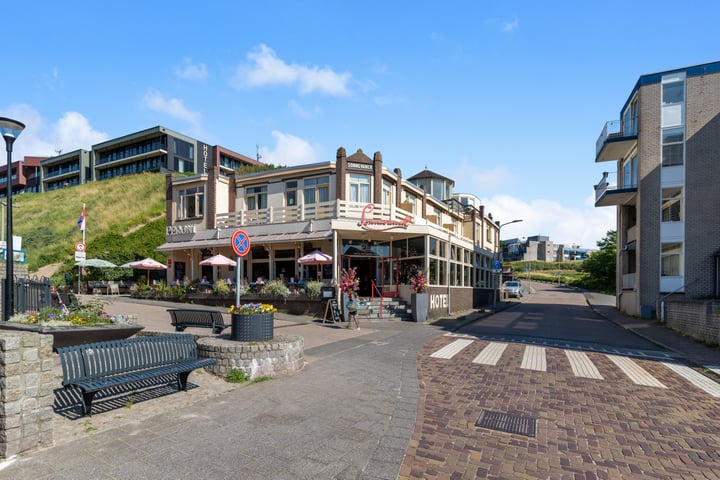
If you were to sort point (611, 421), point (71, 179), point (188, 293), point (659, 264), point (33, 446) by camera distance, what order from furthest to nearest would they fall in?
point (71, 179), point (188, 293), point (659, 264), point (611, 421), point (33, 446)

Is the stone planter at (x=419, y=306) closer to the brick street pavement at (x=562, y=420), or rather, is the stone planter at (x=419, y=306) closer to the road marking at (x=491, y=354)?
the road marking at (x=491, y=354)

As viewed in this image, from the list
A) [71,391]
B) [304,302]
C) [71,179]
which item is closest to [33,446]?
[71,391]

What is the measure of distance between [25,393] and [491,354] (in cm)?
895

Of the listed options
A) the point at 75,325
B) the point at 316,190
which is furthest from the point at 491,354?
the point at 316,190

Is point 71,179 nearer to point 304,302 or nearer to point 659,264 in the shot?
point 304,302

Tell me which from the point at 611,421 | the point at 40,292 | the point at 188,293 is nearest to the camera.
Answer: the point at 611,421

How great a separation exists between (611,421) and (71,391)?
756 centimetres

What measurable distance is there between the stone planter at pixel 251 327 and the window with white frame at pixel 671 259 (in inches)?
825

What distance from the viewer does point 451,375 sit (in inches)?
304

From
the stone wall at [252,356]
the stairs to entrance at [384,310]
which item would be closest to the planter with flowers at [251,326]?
the stone wall at [252,356]

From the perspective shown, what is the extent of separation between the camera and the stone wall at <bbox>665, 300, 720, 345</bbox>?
39.0 feet

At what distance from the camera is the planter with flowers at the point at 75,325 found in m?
7.54

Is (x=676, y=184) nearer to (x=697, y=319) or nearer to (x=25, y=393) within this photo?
(x=697, y=319)

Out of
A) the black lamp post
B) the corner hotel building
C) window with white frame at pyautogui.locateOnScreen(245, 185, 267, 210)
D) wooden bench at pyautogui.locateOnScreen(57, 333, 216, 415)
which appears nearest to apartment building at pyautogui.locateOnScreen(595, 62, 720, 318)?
the corner hotel building
